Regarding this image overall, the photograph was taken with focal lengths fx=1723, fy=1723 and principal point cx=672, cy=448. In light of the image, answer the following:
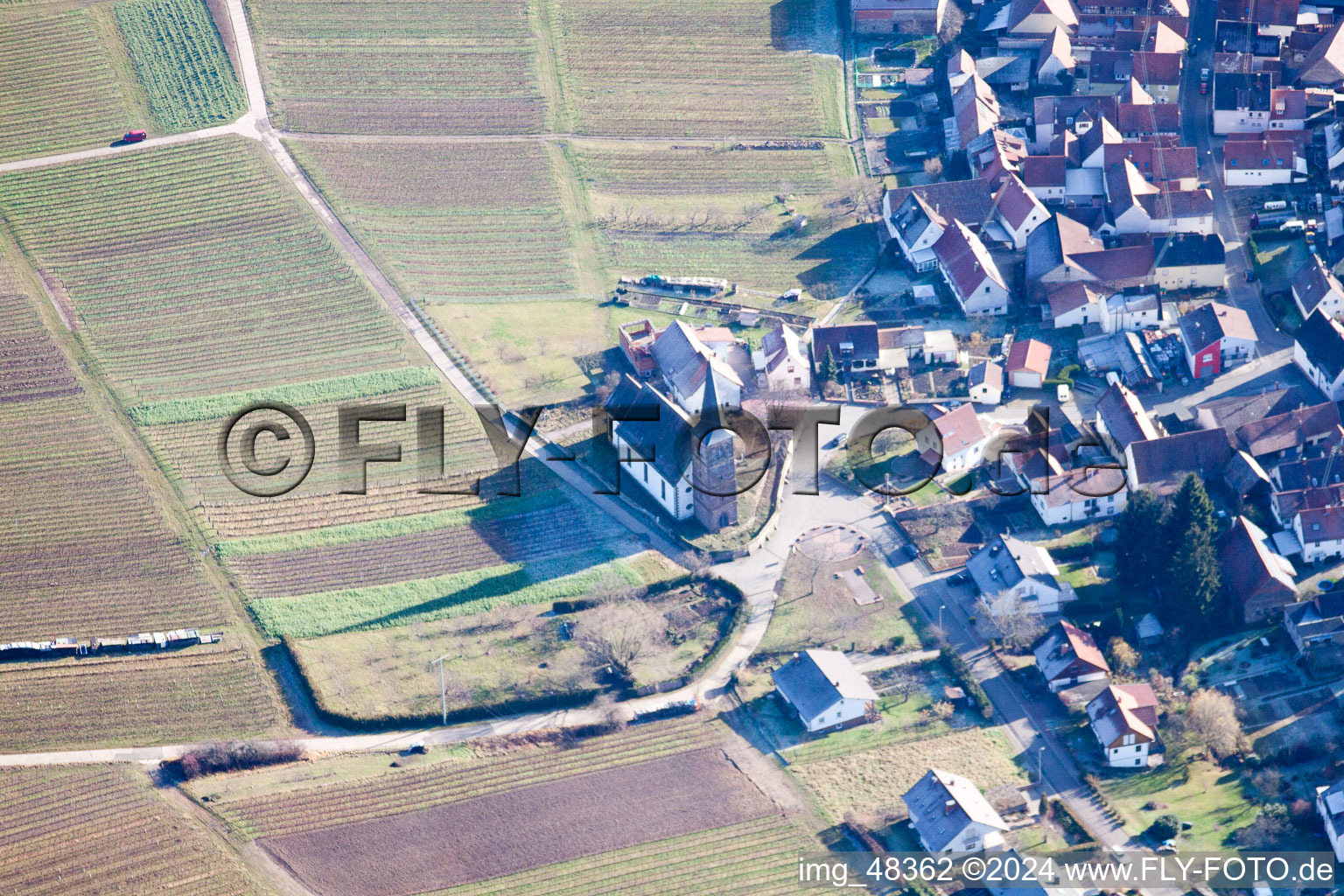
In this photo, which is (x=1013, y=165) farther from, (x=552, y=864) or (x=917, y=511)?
(x=552, y=864)

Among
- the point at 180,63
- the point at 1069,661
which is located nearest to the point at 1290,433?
the point at 1069,661

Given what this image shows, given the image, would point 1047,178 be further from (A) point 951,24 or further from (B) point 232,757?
(B) point 232,757

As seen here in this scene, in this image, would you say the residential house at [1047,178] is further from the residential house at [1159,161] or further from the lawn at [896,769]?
the lawn at [896,769]

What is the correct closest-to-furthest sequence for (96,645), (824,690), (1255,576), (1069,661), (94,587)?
(824,690), (1069,661), (1255,576), (96,645), (94,587)

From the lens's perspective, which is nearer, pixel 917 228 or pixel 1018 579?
pixel 1018 579

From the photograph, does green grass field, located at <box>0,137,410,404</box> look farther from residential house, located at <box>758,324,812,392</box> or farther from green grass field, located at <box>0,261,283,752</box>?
residential house, located at <box>758,324,812,392</box>
